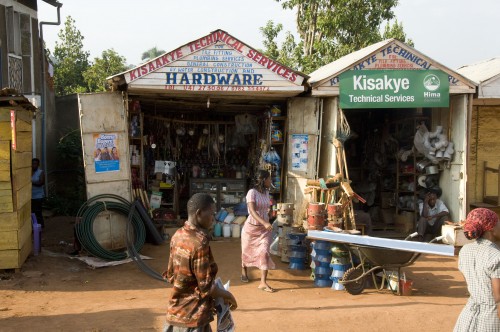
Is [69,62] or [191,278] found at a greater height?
[69,62]

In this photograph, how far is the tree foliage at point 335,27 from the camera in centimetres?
1705

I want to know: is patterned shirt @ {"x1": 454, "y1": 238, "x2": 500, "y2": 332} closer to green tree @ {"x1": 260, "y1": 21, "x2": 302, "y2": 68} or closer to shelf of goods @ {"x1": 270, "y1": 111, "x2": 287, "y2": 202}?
shelf of goods @ {"x1": 270, "y1": 111, "x2": 287, "y2": 202}

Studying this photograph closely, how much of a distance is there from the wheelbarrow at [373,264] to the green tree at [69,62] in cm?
1791

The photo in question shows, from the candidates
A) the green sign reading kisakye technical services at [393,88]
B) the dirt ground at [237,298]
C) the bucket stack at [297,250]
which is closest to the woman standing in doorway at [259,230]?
the dirt ground at [237,298]

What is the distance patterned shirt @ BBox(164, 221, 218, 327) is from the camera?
3.22 meters

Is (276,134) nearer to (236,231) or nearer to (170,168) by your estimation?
(236,231)

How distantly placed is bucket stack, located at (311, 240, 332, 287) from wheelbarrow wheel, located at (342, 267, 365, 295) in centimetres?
50

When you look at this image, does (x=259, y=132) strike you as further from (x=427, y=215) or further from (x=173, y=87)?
(x=427, y=215)

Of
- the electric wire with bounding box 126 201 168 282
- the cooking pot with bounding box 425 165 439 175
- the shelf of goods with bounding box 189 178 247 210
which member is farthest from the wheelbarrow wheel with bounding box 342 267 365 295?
the shelf of goods with bounding box 189 178 247 210

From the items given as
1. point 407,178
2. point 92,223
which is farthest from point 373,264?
point 407,178

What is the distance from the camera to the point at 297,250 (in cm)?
819

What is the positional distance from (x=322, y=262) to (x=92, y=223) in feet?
13.5

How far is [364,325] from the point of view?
223 inches

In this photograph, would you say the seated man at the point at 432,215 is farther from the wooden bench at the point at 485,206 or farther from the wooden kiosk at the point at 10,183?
the wooden kiosk at the point at 10,183
